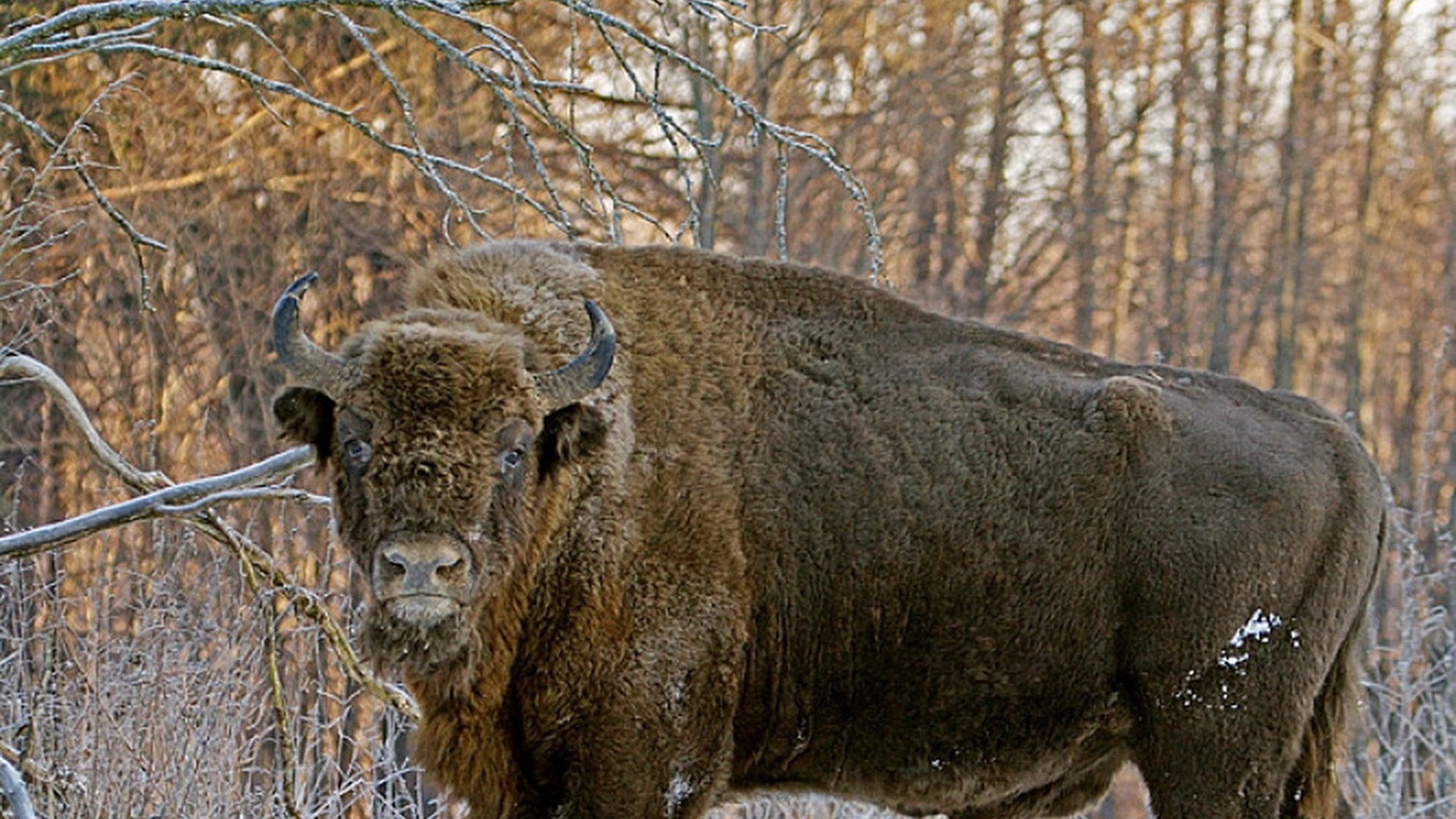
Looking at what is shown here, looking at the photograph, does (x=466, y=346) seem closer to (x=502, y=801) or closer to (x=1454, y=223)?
(x=502, y=801)

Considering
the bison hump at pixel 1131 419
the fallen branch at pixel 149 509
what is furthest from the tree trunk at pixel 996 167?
the fallen branch at pixel 149 509

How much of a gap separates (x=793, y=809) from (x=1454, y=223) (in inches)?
885

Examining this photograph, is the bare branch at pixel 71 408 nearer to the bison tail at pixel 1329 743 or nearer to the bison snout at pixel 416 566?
the bison snout at pixel 416 566

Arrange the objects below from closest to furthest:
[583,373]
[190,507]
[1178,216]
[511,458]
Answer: [511,458] → [583,373] → [190,507] → [1178,216]

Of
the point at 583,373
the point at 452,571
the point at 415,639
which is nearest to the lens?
the point at 452,571

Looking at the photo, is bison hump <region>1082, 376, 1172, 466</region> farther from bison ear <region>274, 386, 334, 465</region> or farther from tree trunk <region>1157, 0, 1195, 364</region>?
tree trunk <region>1157, 0, 1195, 364</region>

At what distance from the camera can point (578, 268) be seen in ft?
18.9

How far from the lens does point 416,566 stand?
15.3 ft

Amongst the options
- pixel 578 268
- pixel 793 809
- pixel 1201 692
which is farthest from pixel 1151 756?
pixel 793 809

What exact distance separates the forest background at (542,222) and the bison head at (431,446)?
63 centimetres

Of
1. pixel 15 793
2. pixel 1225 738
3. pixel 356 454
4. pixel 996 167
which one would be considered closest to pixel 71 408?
pixel 356 454

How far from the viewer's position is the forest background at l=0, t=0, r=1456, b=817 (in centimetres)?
648

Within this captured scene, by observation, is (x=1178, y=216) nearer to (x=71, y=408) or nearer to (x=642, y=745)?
(x=642, y=745)

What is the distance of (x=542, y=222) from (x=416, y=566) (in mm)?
9543
